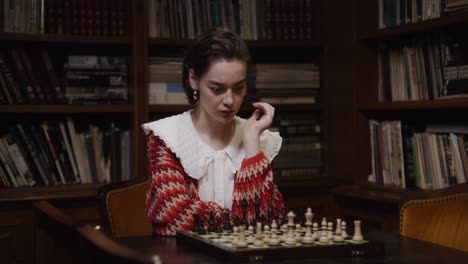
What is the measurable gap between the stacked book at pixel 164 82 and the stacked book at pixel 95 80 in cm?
13

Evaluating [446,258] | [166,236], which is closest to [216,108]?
[166,236]

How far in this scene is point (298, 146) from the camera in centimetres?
366

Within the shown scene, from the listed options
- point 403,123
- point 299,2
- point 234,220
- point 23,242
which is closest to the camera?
point 234,220

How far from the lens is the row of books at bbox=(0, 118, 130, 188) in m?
3.16

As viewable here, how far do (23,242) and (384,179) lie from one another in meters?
1.70

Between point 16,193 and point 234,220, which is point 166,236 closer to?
point 234,220

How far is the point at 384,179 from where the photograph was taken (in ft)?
10.9

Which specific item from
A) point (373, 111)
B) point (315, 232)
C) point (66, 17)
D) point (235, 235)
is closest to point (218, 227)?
point (235, 235)

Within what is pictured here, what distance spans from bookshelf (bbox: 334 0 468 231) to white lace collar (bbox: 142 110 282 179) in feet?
3.17

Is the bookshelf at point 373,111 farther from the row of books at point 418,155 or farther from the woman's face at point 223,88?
the woman's face at point 223,88

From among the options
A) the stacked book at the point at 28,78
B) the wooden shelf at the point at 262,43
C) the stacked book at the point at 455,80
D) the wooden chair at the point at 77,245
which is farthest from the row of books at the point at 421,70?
the wooden chair at the point at 77,245

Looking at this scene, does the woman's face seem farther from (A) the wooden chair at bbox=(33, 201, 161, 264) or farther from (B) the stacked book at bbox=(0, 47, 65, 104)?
(B) the stacked book at bbox=(0, 47, 65, 104)

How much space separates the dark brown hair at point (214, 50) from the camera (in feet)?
7.24

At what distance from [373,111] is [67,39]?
154 centimetres
